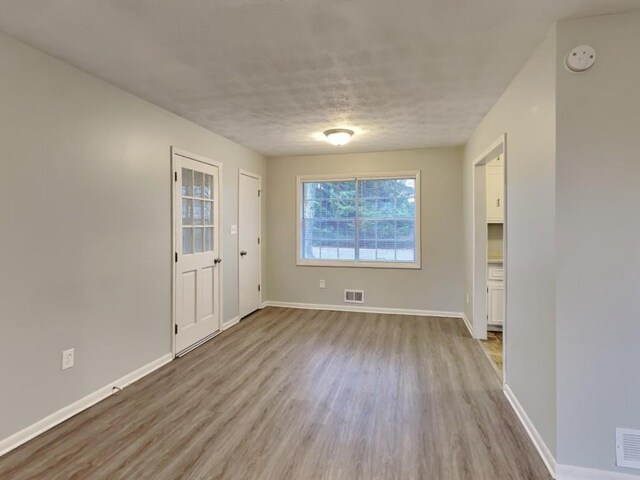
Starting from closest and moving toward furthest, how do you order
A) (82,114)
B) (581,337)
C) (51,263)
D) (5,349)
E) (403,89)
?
(581,337) → (5,349) → (51,263) → (82,114) → (403,89)

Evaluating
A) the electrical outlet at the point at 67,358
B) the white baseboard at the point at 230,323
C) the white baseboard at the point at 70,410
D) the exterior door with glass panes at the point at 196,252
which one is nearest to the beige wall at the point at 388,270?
the white baseboard at the point at 230,323

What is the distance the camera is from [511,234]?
2.53 metres

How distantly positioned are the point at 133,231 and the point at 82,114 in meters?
0.97

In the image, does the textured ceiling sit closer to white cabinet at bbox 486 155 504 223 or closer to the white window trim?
white cabinet at bbox 486 155 504 223

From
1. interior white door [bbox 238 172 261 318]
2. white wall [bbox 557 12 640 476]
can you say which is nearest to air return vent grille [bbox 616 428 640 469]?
white wall [bbox 557 12 640 476]

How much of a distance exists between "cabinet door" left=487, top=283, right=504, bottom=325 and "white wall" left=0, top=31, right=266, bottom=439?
368cm

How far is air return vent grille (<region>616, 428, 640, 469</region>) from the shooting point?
67.2 inches

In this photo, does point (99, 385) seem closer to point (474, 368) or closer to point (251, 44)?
point (251, 44)

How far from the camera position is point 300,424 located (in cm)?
228

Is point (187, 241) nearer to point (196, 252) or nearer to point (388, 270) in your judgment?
point (196, 252)

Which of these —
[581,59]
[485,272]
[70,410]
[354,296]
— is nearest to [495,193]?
[485,272]

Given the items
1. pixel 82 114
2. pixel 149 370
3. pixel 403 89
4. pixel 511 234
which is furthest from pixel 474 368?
pixel 82 114

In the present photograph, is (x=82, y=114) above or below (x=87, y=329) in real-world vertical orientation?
above

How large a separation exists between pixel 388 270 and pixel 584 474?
3.42 metres
